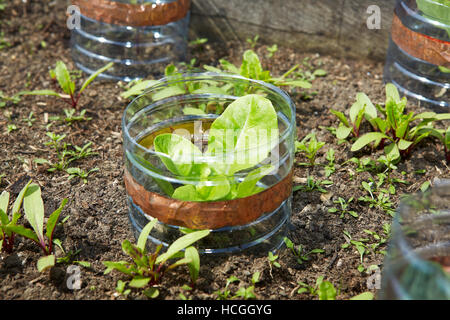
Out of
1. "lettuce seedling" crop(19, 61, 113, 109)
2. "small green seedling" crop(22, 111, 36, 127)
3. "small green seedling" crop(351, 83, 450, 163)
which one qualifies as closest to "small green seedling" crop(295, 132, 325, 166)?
"small green seedling" crop(351, 83, 450, 163)

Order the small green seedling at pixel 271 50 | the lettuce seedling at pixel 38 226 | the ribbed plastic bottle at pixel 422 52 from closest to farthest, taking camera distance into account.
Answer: the lettuce seedling at pixel 38 226 → the ribbed plastic bottle at pixel 422 52 → the small green seedling at pixel 271 50

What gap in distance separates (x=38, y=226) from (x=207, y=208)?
2.19 ft

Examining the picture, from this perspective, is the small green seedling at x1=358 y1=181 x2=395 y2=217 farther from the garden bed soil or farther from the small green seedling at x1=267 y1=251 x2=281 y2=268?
the small green seedling at x1=267 y1=251 x2=281 y2=268

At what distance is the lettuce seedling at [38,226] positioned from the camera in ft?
6.45

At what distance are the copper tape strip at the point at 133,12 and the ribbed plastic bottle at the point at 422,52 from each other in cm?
126

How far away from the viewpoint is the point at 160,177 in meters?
1.95

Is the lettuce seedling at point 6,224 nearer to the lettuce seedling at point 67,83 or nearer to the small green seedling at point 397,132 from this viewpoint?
the lettuce seedling at point 67,83

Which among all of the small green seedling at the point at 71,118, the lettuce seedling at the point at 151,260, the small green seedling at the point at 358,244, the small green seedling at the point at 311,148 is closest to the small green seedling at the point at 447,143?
the small green seedling at the point at 311,148

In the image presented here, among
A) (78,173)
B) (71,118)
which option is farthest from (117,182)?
(71,118)

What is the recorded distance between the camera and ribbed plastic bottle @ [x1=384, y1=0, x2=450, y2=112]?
2.80 metres

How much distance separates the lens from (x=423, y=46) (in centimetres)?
285

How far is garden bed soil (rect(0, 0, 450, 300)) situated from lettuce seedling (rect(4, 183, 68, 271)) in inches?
2.6
